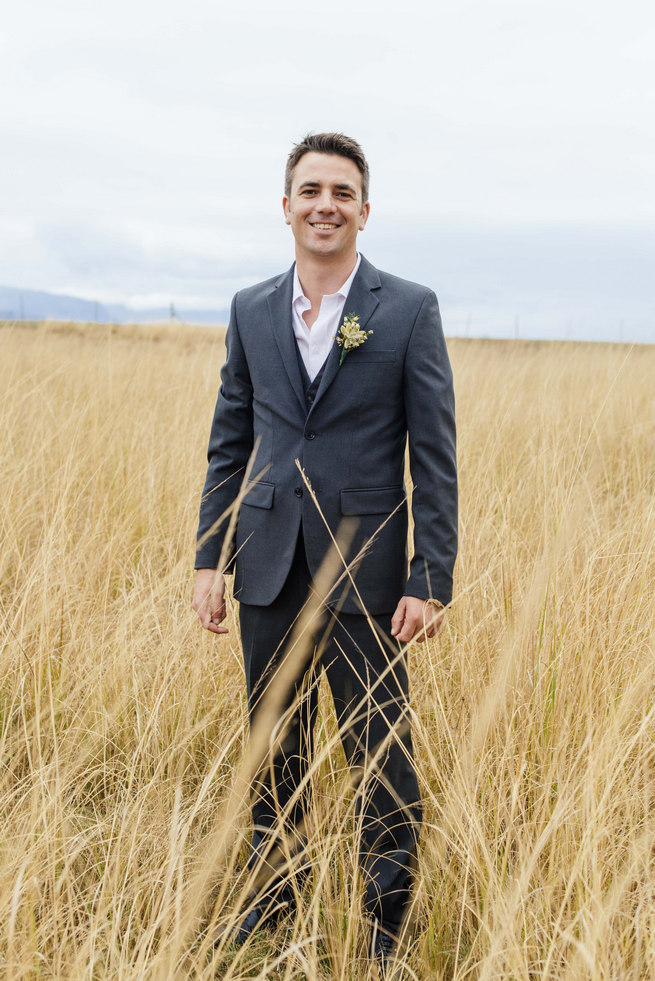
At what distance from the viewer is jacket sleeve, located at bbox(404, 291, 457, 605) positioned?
1743 mm

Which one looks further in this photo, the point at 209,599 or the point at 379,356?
the point at 209,599

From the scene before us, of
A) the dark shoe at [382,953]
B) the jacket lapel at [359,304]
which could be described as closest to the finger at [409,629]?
the jacket lapel at [359,304]

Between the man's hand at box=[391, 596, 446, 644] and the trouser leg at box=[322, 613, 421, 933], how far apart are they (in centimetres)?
6

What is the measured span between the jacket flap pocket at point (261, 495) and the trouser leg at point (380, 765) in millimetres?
335

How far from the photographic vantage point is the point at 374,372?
1.75 m

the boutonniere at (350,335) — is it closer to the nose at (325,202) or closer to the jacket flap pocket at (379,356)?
the jacket flap pocket at (379,356)

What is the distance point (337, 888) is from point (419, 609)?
68cm

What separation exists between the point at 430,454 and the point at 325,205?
2.06 feet

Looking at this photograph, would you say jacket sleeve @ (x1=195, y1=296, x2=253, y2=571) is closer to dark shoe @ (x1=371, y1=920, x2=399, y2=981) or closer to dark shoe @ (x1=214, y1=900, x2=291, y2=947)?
dark shoe @ (x1=214, y1=900, x2=291, y2=947)

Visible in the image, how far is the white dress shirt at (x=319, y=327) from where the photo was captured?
5.99 feet

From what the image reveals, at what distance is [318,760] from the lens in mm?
1355

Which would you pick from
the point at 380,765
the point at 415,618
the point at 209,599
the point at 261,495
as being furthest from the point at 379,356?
the point at 380,765

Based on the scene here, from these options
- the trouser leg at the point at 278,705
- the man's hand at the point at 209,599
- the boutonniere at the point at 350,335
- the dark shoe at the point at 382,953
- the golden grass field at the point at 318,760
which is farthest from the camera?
the man's hand at the point at 209,599

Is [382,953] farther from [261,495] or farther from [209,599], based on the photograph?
[261,495]
